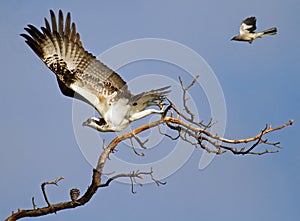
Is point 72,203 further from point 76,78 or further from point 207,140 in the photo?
point 76,78

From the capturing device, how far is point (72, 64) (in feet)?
41.5

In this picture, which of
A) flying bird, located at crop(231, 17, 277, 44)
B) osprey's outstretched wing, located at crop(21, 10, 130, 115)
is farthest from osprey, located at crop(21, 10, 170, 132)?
flying bird, located at crop(231, 17, 277, 44)

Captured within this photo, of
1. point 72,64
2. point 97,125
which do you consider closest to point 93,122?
point 97,125

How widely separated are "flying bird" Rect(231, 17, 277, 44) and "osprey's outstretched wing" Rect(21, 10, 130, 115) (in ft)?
6.76

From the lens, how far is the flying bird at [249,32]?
36.1 feet

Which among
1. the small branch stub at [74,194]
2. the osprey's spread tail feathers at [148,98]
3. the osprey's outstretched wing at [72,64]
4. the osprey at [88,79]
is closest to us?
the small branch stub at [74,194]

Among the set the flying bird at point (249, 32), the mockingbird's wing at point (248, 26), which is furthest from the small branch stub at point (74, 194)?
the mockingbird's wing at point (248, 26)

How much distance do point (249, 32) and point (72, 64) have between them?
3.34 m

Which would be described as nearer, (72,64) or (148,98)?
(148,98)

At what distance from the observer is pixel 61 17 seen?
1294cm

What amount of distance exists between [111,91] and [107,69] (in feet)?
1.52

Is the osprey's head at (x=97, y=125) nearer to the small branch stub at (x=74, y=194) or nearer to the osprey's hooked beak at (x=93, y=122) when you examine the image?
the osprey's hooked beak at (x=93, y=122)

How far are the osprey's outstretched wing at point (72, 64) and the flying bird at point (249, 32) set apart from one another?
2.06 m

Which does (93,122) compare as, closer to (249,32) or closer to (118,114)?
(118,114)
